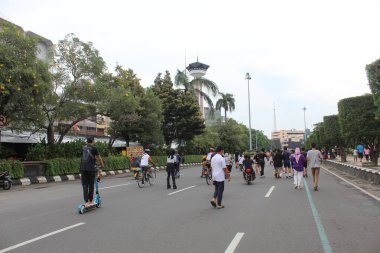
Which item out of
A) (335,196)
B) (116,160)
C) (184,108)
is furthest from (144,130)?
(335,196)

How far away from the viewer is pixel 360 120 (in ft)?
102

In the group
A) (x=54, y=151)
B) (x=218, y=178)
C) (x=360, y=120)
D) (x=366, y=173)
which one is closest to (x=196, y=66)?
(x=360, y=120)

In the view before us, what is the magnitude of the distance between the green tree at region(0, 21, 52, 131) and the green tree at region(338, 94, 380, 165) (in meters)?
22.7

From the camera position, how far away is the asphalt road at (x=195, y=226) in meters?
6.60

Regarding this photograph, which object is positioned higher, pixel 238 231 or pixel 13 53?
pixel 13 53

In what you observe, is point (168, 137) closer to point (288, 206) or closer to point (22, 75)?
point (22, 75)

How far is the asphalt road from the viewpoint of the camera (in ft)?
21.7

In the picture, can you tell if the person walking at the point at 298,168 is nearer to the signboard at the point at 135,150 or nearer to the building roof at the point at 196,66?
the signboard at the point at 135,150

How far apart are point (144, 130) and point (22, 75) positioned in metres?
19.6

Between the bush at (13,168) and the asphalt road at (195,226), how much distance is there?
8296 millimetres

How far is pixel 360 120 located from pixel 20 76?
963 inches

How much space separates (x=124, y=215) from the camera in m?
9.88

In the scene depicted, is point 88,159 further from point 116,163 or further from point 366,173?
point 116,163

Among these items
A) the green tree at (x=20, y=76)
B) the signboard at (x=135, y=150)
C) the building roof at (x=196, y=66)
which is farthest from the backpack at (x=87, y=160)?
the building roof at (x=196, y=66)
